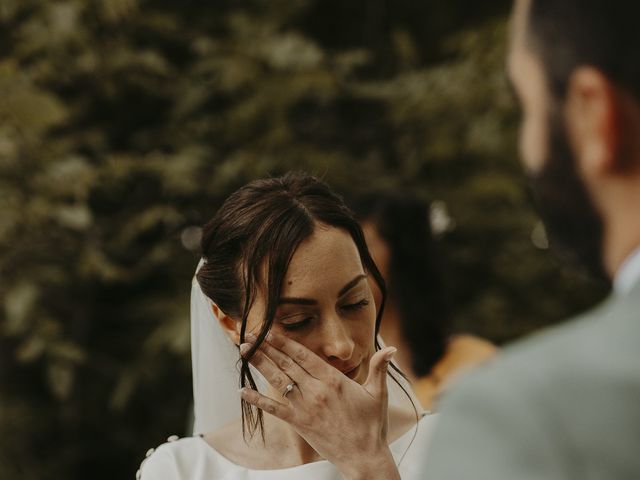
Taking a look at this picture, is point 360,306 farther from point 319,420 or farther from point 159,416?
point 159,416

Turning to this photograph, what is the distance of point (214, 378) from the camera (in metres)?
2.49

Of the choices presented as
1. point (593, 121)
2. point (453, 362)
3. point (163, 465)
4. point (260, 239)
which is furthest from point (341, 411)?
point (453, 362)

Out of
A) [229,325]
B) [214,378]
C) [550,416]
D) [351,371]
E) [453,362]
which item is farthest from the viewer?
[453,362]

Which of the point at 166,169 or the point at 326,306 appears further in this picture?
the point at 166,169

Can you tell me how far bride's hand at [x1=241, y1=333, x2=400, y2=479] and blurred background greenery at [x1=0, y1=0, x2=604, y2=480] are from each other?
2.75m

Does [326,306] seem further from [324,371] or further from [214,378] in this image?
[214,378]

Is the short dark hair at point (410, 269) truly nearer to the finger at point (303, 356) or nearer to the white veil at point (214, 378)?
the white veil at point (214, 378)

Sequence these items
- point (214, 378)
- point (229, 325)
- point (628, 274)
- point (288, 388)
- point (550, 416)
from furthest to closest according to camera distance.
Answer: point (214, 378), point (229, 325), point (288, 388), point (628, 274), point (550, 416)

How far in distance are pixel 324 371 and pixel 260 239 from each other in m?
0.36

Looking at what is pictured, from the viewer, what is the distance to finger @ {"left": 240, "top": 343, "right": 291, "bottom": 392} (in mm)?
1933

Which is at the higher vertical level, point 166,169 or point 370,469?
point 370,469

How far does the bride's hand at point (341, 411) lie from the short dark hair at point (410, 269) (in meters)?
2.15

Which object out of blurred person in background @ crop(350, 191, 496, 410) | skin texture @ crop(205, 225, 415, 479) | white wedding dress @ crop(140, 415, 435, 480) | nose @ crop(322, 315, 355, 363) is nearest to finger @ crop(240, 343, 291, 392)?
skin texture @ crop(205, 225, 415, 479)

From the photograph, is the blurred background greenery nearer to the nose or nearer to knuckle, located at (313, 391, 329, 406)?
the nose
